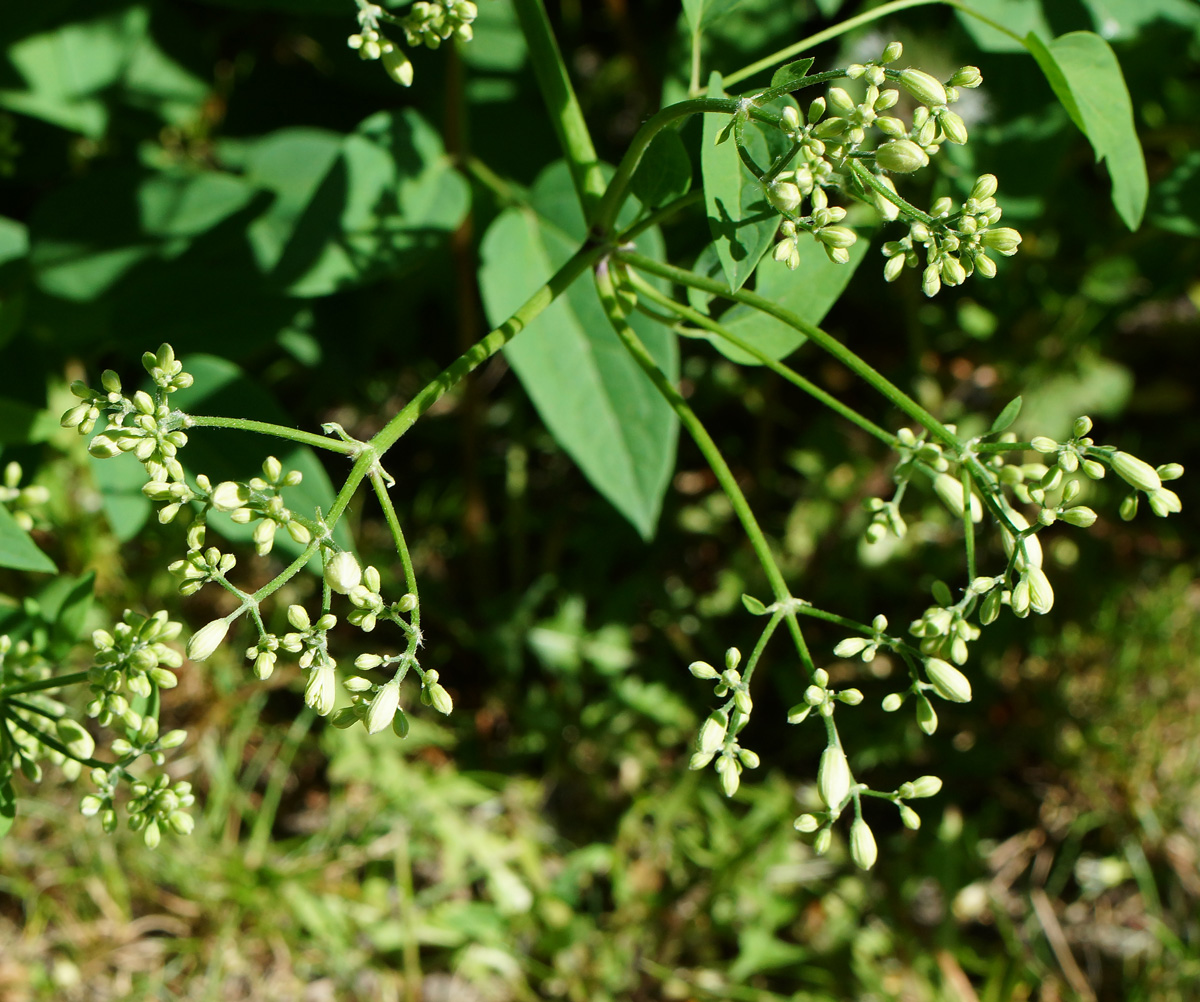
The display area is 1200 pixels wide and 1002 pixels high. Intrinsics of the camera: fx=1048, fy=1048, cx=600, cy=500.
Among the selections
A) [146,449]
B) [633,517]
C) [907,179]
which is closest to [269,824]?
[633,517]

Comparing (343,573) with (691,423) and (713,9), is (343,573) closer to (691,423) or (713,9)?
(691,423)

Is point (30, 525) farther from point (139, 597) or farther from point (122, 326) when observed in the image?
point (139, 597)

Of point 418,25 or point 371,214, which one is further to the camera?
point 371,214

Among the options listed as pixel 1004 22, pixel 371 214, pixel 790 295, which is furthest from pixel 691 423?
pixel 1004 22

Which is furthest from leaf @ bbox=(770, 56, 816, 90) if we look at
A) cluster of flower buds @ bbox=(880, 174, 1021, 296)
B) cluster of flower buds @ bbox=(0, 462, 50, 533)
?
cluster of flower buds @ bbox=(0, 462, 50, 533)

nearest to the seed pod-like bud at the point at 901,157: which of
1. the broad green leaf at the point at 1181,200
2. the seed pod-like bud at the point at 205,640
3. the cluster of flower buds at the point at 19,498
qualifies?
the seed pod-like bud at the point at 205,640

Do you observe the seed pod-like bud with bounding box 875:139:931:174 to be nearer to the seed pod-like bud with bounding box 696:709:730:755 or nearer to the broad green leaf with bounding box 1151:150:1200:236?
the seed pod-like bud with bounding box 696:709:730:755
